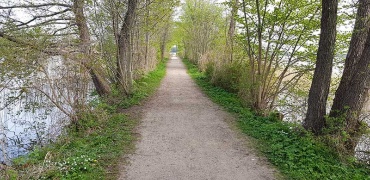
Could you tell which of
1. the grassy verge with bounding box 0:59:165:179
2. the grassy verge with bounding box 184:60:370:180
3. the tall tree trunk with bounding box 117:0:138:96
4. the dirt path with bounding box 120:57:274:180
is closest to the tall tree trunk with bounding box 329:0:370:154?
the grassy verge with bounding box 184:60:370:180

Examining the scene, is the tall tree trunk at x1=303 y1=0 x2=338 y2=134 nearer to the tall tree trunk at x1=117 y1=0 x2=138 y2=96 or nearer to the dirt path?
the dirt path

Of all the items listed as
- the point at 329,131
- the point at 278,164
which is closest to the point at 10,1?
the point at 278,164

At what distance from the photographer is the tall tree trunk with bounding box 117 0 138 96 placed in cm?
977

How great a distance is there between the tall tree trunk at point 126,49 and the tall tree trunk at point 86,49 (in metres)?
0.79

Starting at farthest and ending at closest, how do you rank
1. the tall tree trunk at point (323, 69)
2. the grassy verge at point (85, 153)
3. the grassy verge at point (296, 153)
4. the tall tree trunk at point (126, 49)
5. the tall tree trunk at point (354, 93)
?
the tall tree trunk at point (126, 49) < the tall tree trunk at point (323, 69) < the tall tree trunk at point (354, 93) < the grassy verge at point (296, 153) < the grassy verge at point (85, 153)

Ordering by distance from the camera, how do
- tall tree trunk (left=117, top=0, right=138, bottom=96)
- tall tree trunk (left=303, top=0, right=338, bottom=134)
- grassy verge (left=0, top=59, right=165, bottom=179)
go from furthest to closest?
tall tree trunk (left=117, top=0, right=138, bottom=96) < tall tree trunk (left=303, top=0, right=338, bottom=134) < grassy verge (left=0, top=59, right=165, bottom=179)

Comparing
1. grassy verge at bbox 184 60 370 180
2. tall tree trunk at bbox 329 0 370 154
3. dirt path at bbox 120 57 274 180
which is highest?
tall tree trunk at bbox 329 0 370 154

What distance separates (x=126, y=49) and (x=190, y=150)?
6.38 m

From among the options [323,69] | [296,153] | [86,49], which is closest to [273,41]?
[323,69]

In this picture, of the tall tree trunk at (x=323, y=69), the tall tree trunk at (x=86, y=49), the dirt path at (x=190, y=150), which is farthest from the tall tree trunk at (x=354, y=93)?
the tall tree trunk at (x=86, y=49)

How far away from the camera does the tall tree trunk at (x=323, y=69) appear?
5254 mm

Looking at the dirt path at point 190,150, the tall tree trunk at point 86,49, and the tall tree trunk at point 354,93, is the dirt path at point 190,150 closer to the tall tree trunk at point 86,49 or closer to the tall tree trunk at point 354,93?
the tall tree trunk at point 354,93

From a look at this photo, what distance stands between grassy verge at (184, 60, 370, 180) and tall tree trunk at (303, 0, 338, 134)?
0.37 meters

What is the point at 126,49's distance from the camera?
34.0 ft
